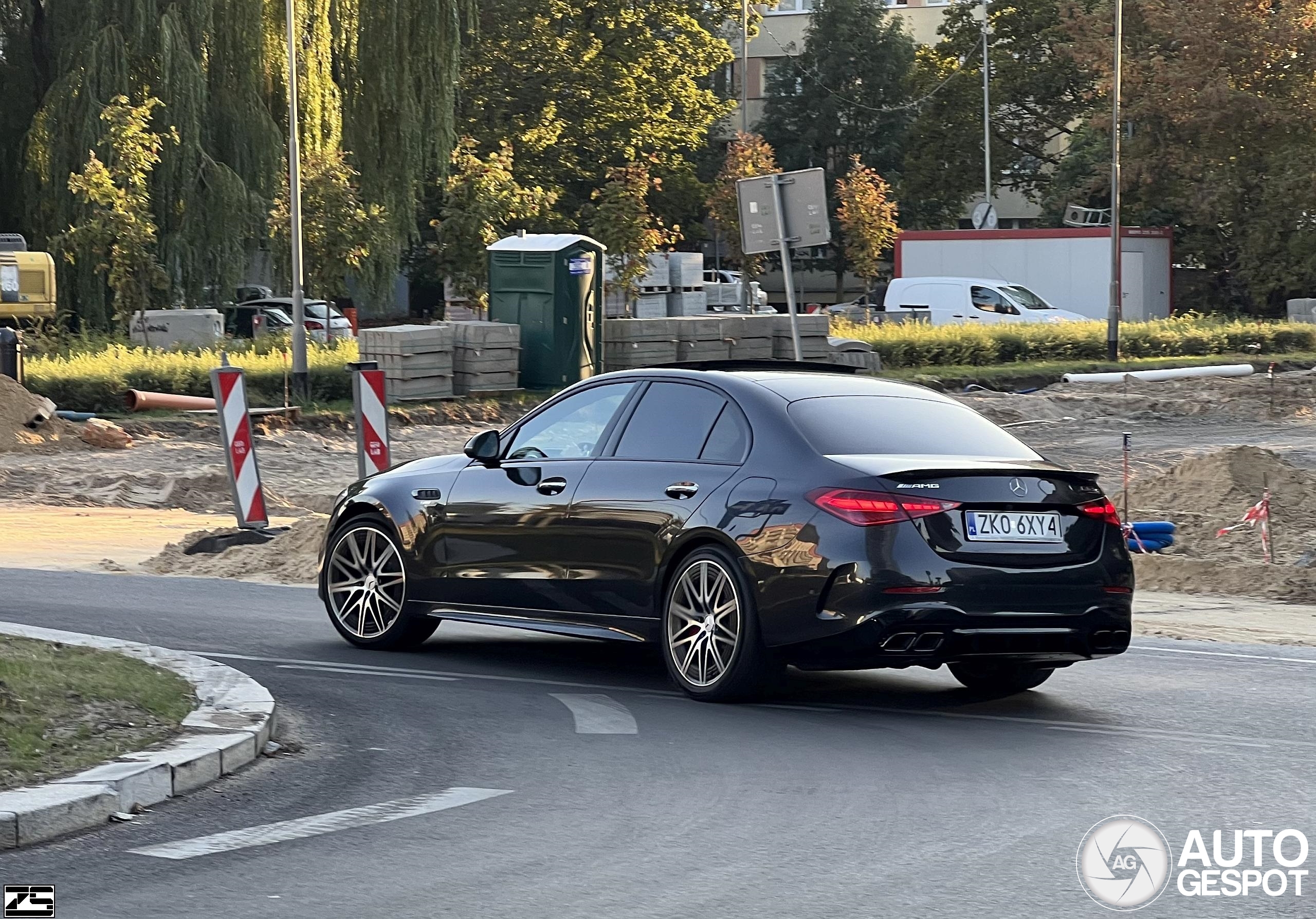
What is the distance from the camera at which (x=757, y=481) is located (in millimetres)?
8906

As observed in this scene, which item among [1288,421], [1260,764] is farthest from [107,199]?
[1260,764]

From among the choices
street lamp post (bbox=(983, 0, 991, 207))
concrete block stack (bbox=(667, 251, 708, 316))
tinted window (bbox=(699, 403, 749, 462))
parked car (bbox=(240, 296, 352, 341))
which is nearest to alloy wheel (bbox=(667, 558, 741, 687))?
tinted window (bbox=(699, 403, 749, 462))

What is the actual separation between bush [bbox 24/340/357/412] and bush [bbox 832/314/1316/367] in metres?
11.3

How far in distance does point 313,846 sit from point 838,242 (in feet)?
237

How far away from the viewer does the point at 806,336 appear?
107 ft

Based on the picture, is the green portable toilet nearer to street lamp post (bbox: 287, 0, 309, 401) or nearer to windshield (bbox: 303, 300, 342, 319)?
street lamp post (bbox: 287, 0, 309, 401)

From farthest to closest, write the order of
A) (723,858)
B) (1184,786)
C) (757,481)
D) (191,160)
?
(191,160) → (757,481) → (1184,786) → (723,858)

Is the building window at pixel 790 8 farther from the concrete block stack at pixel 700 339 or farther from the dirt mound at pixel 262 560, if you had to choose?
the dirt mound at pixel 262 560

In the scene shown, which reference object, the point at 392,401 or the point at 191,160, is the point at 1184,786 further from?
the point at 191,160

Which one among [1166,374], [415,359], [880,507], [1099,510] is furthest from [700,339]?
[880,507]

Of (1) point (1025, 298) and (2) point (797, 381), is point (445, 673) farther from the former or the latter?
(1) point (1025, 298)

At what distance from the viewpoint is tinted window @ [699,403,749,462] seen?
9.16 m

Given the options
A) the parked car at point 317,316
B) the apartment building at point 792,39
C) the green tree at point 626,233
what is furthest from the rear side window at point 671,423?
the apartment building at point 792,39

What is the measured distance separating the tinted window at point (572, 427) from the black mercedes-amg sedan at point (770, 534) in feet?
0.04
